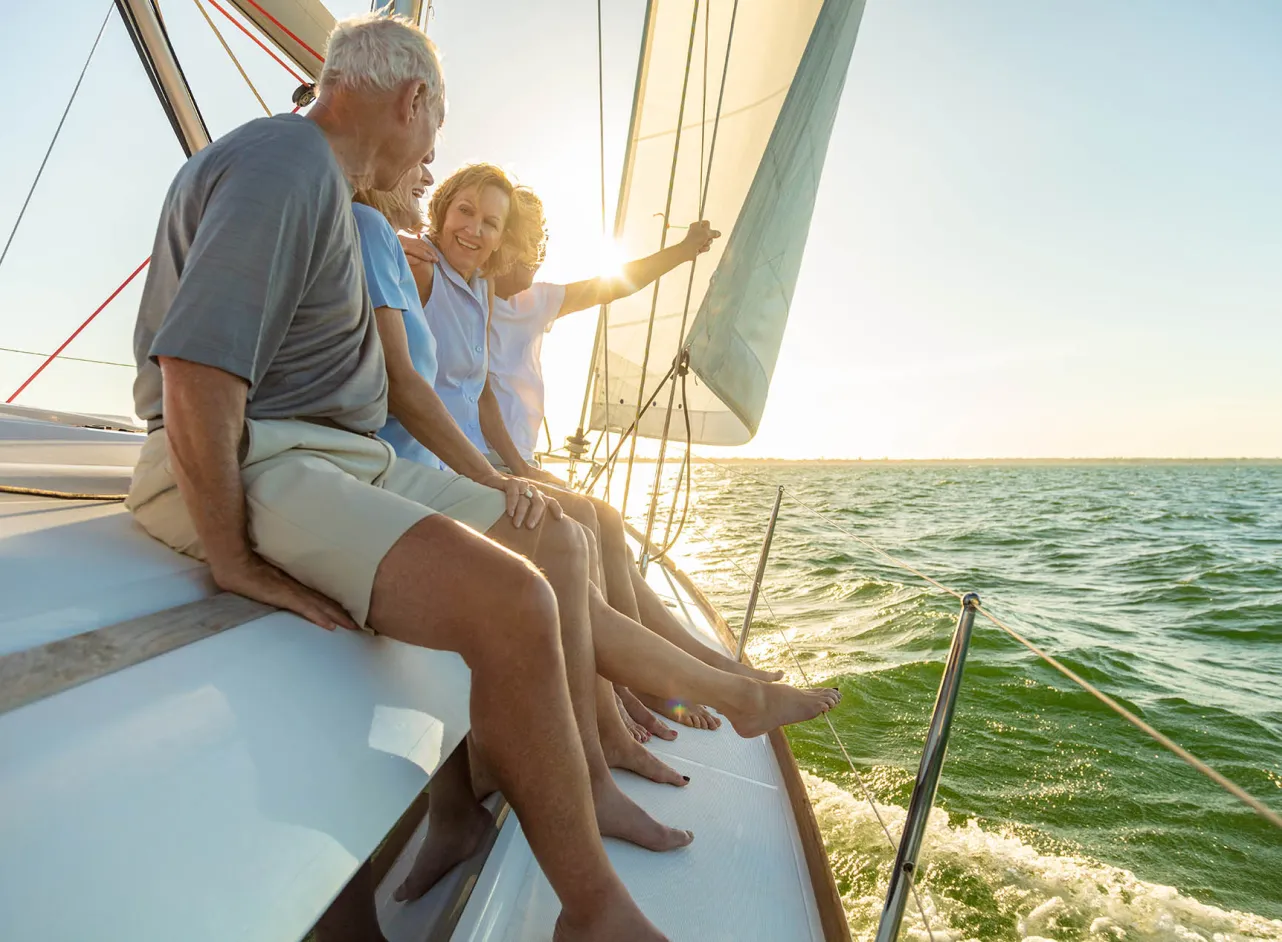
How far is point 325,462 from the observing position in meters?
0.87

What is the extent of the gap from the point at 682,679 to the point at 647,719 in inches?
13.5

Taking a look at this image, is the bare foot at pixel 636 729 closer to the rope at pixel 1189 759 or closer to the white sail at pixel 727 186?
the white sail at pixel 727 186

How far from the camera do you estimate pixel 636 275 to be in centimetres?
250

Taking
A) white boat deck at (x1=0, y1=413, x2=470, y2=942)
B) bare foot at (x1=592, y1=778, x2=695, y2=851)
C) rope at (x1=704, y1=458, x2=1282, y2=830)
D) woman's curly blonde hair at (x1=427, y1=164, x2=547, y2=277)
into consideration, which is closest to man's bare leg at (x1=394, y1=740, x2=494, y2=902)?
bare foot at (x1=592, y1=778, x2=695, y2=851)

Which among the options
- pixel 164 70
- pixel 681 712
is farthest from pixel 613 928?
pixel 164 70

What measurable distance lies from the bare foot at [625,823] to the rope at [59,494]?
2.63 ft

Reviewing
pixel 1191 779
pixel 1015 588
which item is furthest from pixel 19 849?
pixel 1015 588

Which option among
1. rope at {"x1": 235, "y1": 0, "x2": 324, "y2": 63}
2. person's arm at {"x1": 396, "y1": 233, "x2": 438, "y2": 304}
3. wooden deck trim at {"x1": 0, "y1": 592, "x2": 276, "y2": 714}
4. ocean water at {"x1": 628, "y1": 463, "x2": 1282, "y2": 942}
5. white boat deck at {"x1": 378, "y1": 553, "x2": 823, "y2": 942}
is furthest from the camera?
rope at {"x1": 235, "y1": 0, "x2": 324, "y2": 63}

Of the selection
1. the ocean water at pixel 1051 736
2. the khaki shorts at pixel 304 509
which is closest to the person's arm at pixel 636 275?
the ocean water at pixel 1051 736

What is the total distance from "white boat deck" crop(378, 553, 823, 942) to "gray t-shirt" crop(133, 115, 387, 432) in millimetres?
647

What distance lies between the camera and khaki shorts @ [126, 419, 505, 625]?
2.54ft

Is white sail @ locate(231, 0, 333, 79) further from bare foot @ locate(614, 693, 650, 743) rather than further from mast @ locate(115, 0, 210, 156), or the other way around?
bare foot @ locate(614, 693, 650, 743)

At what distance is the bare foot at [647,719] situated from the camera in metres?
1.53

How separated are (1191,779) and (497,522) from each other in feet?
10.2
